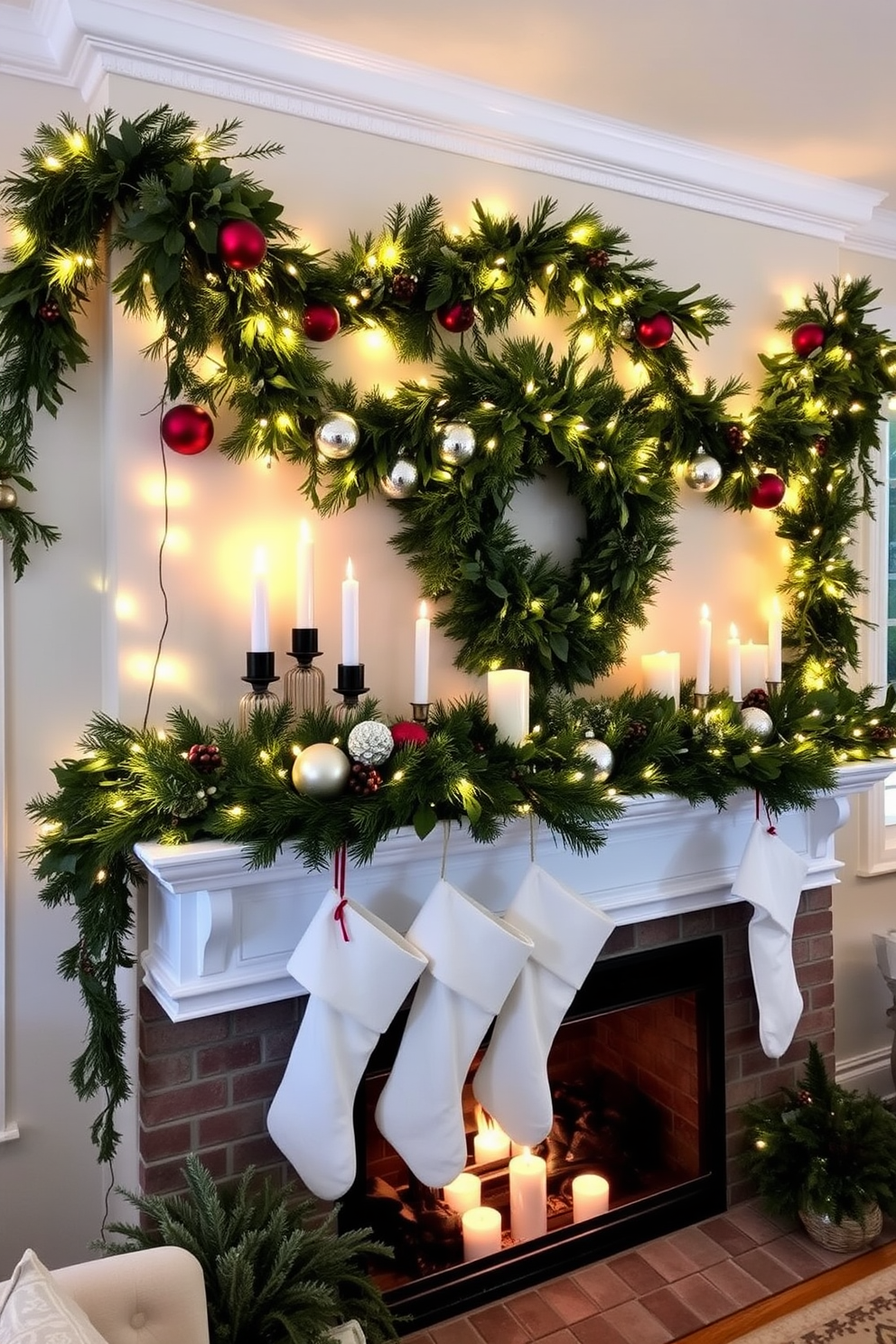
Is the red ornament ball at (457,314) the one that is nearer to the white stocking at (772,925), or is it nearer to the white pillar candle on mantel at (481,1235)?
the white stocking at (772,925)

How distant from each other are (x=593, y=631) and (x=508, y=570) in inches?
9.5

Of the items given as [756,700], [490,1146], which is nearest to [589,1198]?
[490,1146]

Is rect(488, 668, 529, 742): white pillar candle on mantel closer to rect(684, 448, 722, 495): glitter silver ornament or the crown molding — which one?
rect(684, 448, 722, 495): glitter silver ornament

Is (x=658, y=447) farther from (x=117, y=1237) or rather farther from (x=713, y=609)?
(x=117, y=1237)

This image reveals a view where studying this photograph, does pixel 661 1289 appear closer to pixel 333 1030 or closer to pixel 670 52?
pixel 333 1030

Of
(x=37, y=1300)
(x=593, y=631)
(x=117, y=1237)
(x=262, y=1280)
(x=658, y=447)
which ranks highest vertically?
(x=658, y=447)

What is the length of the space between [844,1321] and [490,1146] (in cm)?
77

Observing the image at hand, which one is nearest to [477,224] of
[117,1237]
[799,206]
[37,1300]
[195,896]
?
[799,206]

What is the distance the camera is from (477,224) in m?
1.94

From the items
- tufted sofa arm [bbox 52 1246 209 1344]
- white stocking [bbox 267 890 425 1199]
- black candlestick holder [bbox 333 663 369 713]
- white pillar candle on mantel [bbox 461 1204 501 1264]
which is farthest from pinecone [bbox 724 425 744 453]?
tufted sofa arm [bbox 52 1246 209 1344]

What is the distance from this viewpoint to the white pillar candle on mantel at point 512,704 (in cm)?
184

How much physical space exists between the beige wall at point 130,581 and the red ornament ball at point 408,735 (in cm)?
23

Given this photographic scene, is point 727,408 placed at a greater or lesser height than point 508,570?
greater

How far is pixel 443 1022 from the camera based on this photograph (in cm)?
175
